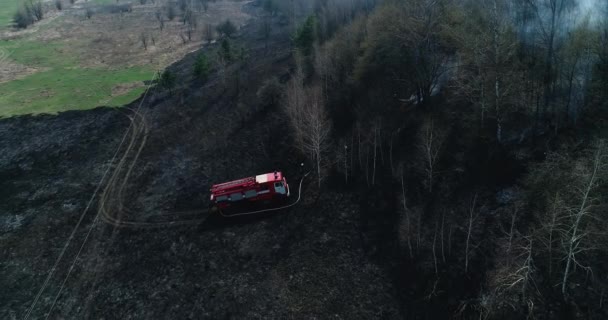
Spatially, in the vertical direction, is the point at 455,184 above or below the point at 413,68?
below

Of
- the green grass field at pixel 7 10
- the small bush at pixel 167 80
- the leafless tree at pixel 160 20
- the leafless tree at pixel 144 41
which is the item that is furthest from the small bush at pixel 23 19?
the small bush at pixel 167 80

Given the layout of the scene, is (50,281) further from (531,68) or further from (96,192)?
(531,68)

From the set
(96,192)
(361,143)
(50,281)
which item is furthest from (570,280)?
(96,192)

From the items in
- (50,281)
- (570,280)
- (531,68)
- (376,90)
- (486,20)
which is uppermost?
(486,20)

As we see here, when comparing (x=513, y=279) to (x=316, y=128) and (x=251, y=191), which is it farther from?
(x=251, y=191)

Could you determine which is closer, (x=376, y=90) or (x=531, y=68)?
(x=531, y=68)

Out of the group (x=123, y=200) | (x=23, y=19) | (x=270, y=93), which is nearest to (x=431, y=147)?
(x=270, y=93)

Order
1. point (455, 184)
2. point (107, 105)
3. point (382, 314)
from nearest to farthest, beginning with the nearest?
1. point (382, 314)
2. point (455, 184)
3. point (107, 105)

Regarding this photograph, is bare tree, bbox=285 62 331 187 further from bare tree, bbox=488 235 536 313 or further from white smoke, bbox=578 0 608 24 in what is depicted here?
white smoke, bbox=578 0 608 24
